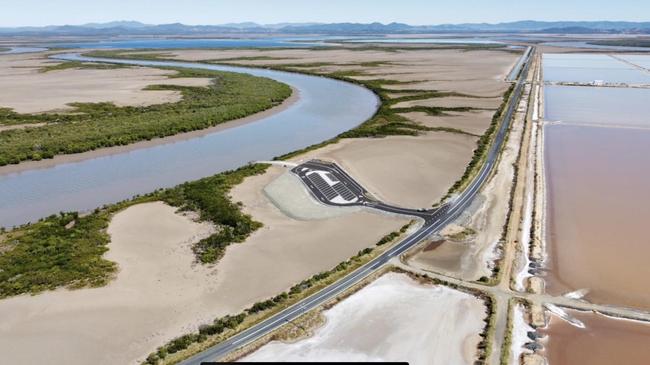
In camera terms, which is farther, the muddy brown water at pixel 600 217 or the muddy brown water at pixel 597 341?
the muddy brown water at pixel 600 217

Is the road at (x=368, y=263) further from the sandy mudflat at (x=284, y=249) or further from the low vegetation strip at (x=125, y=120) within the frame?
the low vegetation strip at (x=125, y=120)

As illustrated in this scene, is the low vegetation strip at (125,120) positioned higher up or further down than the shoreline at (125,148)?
higher up

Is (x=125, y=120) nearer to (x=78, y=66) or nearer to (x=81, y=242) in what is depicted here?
(x=81, y=242)

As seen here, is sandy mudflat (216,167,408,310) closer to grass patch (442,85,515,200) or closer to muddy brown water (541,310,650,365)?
grass patch (442,85,515,200)

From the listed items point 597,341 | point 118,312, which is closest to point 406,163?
point 597,341

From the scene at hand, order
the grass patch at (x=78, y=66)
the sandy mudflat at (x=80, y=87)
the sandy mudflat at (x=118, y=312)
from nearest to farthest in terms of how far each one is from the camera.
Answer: the sandy mudflat at (x=118, y=312), the sandy mudflat at (x=80, y=87), the grass patch at (x=78, y=66)

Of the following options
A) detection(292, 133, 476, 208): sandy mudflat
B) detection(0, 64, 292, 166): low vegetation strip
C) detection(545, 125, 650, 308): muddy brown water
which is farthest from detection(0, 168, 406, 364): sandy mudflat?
detection(0, 64, 292, 166): low vegetation strip

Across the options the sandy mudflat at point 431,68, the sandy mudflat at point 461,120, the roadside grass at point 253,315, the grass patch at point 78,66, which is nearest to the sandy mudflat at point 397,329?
the roadside grass at point 253,315
